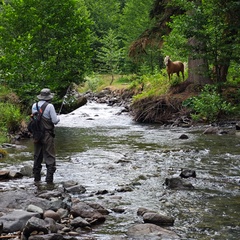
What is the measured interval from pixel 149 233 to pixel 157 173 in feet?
13.1

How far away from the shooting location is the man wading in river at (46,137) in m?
8.60

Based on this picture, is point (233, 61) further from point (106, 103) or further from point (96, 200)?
point (106, 103)

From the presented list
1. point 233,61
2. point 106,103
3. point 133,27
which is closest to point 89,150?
point 233,61

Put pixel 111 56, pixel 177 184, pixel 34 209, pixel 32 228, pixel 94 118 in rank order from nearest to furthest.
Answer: pixel 32 228, pixel 34 209, pixel 177 184, pixel 94 118, pixel 111 56

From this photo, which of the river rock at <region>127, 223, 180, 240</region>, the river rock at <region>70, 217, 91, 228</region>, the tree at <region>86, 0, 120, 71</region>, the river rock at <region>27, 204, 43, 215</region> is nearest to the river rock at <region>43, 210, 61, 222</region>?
the river rock at <region>27, 204, 43, 215</region>

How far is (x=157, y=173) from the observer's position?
30.2ft

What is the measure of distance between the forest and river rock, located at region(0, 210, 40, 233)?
32.5 feet

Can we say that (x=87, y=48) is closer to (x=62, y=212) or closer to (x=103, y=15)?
(x=62, y=212)

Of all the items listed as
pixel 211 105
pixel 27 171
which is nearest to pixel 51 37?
pixel 211 105

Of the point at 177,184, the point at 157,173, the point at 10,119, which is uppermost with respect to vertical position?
the point at 10,119

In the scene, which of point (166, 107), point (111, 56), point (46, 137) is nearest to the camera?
point (46, 137)

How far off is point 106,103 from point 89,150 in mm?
21688

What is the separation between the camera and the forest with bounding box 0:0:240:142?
16.1m

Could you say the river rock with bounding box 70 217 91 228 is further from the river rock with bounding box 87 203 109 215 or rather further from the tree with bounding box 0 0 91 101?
the tree with bounding box 0 0 91 101
